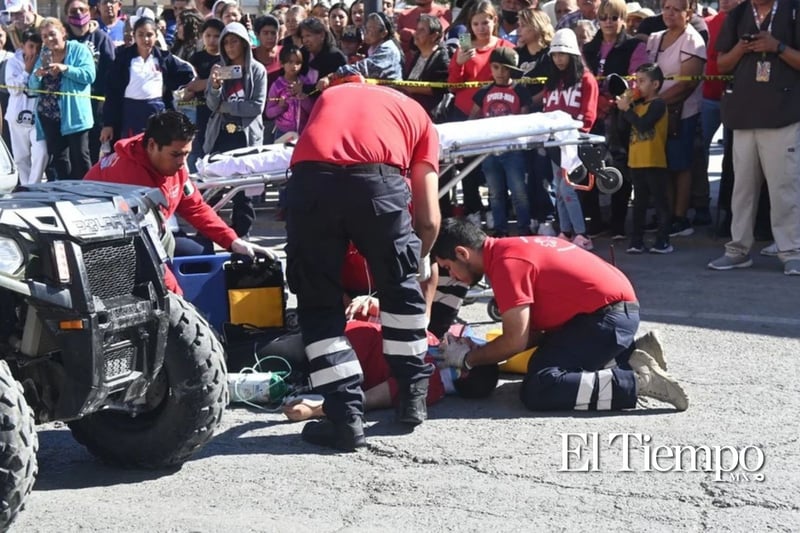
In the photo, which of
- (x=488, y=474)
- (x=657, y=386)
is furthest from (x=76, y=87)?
(x=488, y=474)

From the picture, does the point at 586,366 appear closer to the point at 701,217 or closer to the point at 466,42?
the point at 701,217

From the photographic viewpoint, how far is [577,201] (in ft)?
34.3

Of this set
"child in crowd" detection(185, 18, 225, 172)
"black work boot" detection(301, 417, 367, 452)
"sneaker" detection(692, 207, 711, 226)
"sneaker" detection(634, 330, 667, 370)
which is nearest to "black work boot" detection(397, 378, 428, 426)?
"black work boot" detection(301, 417, 367, 452)

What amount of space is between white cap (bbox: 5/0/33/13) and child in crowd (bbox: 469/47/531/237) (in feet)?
20.2

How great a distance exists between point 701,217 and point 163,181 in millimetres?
5940

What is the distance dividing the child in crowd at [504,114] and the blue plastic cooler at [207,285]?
397 centimetres

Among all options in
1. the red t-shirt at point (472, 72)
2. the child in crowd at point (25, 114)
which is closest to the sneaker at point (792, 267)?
the red t-shirt at point (472, 72)

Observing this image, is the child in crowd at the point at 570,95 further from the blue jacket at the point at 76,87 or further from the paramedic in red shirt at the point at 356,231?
the blue jacket at the point at 76,87

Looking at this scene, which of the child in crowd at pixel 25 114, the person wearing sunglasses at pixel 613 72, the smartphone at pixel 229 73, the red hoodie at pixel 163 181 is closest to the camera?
the red hoodie at pixel 163 181

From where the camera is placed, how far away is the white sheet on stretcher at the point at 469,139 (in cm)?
807

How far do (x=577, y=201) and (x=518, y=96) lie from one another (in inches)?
40.3

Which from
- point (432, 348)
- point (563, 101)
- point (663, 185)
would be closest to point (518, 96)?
point (563, 101)

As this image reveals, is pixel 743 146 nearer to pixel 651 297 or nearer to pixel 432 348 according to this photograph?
pixel 651 297

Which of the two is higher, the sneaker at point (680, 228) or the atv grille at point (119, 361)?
the atv grille at point (119, 361)
